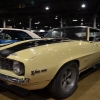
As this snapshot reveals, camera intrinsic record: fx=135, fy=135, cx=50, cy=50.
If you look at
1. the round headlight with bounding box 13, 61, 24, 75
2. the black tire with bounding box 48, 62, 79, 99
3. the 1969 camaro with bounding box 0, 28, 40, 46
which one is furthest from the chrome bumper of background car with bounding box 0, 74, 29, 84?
the 1969 camaro with bounding box 0, 28, 40, 46

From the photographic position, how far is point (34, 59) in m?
1.94

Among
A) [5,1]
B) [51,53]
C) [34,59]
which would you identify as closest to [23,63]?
[34,59]

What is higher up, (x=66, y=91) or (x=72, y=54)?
(x=72, y=54)

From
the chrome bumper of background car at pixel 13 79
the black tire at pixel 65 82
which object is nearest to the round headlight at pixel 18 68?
the chrome bumper of background car at pixel 13 79

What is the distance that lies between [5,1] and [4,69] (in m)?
10.5

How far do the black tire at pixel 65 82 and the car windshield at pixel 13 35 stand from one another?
4.29 m

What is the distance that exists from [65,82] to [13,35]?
182 inches

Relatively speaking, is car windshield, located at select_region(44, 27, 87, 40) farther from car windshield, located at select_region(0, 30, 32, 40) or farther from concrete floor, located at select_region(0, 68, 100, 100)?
car windshield, located at select_region(0, 30, 32, 40)

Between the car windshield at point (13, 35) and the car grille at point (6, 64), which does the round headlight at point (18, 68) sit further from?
the car windshield at point (13, 35)

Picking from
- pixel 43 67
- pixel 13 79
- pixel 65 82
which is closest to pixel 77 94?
pixel 65 82

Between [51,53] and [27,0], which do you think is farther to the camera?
[27,0]

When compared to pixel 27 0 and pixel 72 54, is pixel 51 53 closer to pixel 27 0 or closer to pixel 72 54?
pixel 72 54

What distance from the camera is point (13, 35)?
6523mm

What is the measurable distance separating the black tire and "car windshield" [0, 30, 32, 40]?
429 centimetres
